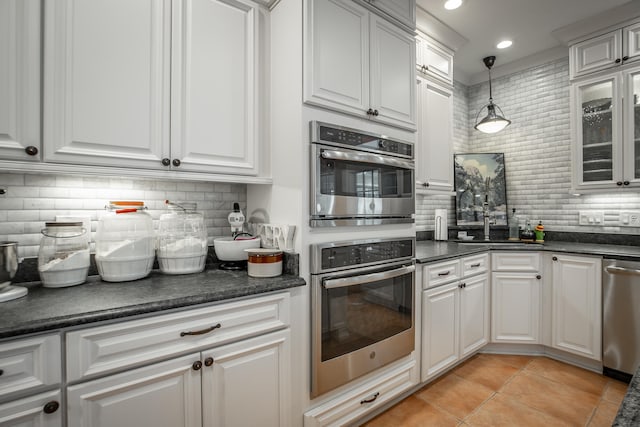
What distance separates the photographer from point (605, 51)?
8.66 ft

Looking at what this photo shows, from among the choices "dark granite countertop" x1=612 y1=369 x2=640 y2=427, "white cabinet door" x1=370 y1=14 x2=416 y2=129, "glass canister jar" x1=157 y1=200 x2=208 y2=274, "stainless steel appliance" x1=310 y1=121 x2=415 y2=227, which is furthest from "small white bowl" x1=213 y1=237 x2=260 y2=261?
"dark granite countertop" x1=612 y1=369 x2=640 y2=427

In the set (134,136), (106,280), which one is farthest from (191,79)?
(106,280)

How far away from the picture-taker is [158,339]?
1.16 meters

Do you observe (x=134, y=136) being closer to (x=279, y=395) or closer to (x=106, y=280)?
(x=106, y=280)

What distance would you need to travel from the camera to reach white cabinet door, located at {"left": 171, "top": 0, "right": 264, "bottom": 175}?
153 cm

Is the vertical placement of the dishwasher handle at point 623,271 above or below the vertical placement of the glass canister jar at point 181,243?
below

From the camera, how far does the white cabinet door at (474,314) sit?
2475mm

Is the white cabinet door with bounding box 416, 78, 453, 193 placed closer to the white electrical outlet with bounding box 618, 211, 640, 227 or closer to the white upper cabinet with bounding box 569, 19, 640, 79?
the white upper cabinet with bounding box 569, 19, 640, 79

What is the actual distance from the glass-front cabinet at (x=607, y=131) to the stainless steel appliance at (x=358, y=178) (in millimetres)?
1906

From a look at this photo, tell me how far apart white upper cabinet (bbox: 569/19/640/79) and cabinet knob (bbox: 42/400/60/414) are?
416 cm

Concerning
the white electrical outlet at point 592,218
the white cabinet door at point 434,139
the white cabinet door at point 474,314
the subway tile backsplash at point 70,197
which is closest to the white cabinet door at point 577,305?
the white cabinet door at point 474,314

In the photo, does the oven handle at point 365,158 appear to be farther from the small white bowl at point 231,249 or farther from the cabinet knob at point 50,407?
the cabinet knob at point 50,407

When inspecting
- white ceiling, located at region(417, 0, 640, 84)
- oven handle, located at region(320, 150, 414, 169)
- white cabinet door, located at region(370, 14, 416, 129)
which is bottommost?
oven handle, located at region(320, 150, 414, 169)

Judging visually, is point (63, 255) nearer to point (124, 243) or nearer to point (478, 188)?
point (124, 243)
